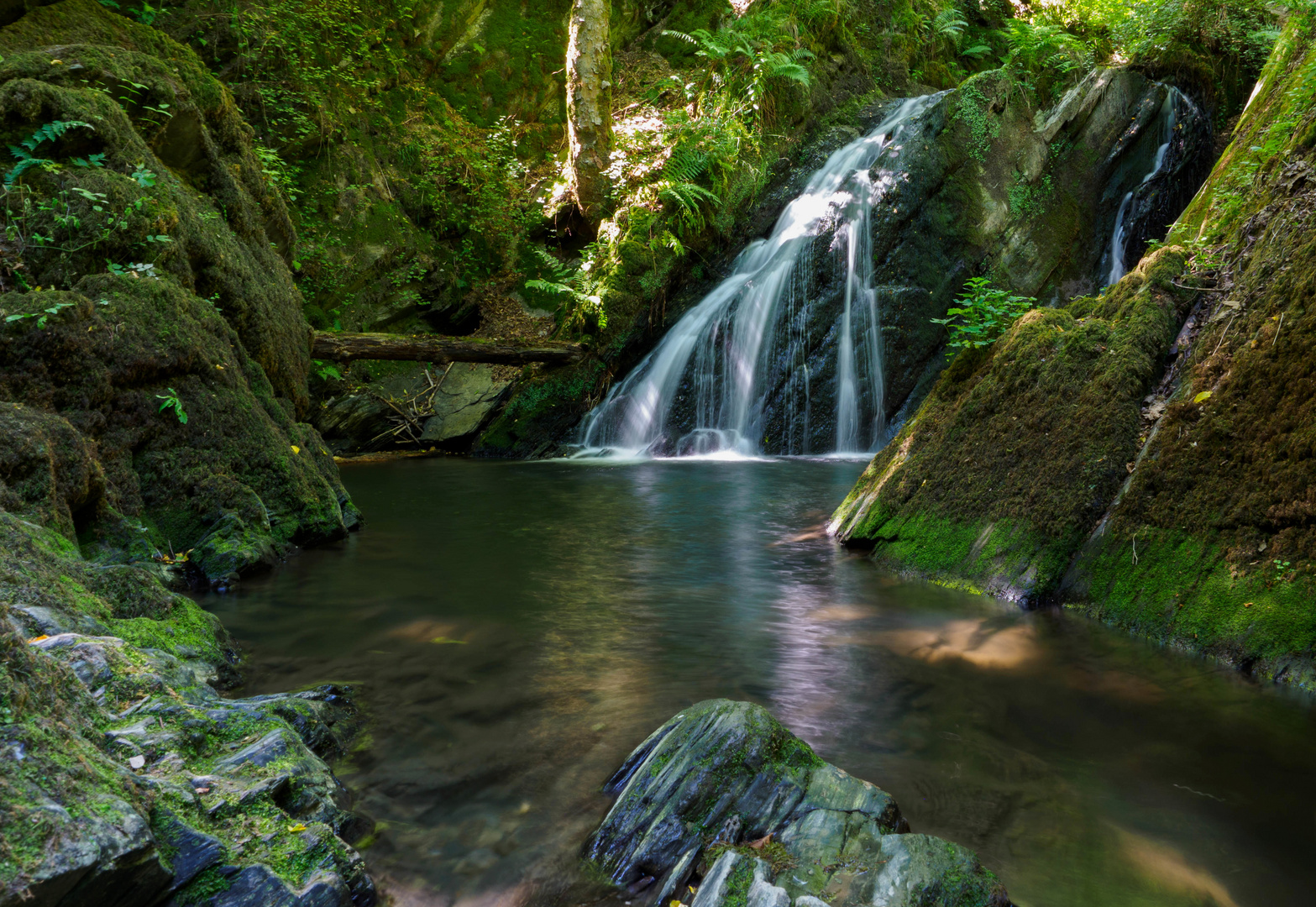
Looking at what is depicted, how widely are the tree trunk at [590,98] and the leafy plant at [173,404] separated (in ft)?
34.4

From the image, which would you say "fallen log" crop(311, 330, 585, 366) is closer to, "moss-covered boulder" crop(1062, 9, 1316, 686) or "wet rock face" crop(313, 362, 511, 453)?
"wet rock face" crop(313, 362, 511, 453)

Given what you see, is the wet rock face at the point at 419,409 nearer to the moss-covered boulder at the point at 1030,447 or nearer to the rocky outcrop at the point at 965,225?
the rocky outcrop at the point at 965,225

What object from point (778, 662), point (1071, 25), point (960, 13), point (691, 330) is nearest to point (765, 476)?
point (691, 330)

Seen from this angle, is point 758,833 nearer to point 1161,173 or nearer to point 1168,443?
point 1168,443

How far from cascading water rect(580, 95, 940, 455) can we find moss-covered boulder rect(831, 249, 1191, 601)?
650cm

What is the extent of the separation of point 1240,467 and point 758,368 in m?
9.05

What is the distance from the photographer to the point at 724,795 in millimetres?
2420

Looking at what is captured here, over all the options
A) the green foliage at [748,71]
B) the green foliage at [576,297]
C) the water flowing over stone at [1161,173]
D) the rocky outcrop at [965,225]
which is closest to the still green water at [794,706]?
the rocky outcrop at [965,225]

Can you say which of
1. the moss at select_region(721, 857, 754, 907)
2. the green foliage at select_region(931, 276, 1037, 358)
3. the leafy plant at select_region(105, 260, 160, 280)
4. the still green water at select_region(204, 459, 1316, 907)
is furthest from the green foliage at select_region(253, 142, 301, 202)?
the moss at select_region(721, 857, 754, 907)

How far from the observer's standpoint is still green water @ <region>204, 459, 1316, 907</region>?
7.97ft

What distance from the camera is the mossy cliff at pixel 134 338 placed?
179 inches

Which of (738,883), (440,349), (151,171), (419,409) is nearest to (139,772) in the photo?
(738,883)

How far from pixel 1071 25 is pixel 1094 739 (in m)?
17.9

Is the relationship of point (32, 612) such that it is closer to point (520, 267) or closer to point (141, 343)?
point (141, 343)
